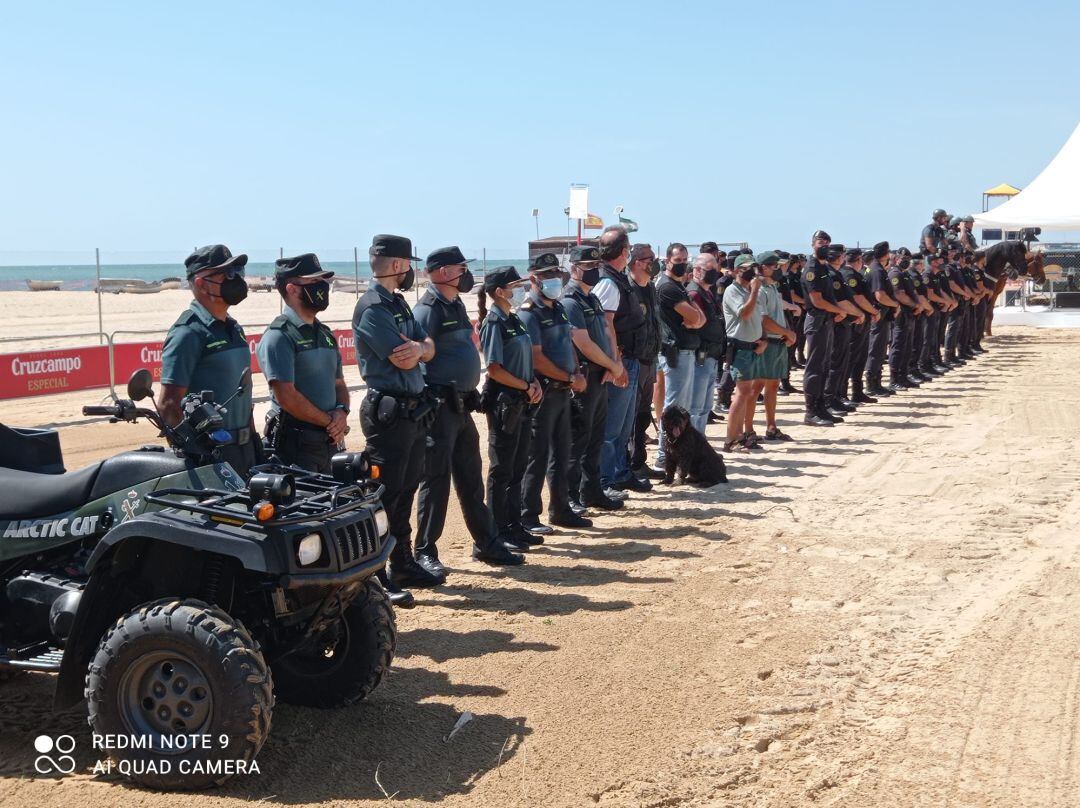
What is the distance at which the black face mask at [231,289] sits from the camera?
5656 mm

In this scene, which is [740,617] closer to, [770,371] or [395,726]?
[395,726]

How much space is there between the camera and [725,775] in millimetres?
4387

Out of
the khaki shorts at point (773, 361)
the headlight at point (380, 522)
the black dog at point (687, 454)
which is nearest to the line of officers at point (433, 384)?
the black dog at point (687, 454)

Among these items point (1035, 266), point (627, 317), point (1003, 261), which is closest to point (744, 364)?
point (627, 317)

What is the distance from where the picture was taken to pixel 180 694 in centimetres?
420

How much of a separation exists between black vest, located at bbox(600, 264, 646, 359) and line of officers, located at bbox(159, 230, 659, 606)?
0.07 m

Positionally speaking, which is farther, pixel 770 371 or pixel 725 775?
pixel 770 371

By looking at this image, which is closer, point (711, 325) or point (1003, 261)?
point (711, 325)

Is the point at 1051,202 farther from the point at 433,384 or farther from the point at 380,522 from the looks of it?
the point at 380,522

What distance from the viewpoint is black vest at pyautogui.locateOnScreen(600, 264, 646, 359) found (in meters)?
9.95

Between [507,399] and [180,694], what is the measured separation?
13.1 ft

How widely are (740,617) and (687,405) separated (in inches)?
198

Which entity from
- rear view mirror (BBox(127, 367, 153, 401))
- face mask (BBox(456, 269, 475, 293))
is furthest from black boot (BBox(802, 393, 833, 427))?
rear view mirror (BBox(127, 367, 153, 401))

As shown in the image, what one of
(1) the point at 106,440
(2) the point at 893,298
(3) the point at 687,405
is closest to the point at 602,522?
(3) the point at 687,405
